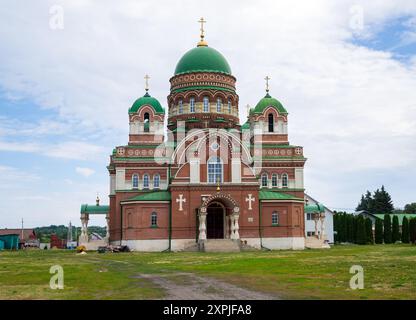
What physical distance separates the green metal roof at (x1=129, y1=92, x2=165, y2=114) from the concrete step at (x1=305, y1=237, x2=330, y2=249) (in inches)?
689

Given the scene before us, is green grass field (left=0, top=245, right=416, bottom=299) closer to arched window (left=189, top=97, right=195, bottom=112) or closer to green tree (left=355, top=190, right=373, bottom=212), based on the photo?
arched window (left=189, top=97, right=195, bottom=112)

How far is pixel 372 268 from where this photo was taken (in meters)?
22.0

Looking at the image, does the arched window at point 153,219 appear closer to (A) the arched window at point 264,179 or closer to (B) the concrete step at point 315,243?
(A) the arched window at point 264,179

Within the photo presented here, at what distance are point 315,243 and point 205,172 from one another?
12.0 m

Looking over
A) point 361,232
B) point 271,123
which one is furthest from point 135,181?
point 361,232

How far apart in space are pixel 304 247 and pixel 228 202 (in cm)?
796

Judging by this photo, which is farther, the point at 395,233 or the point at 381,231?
the point at 381,231

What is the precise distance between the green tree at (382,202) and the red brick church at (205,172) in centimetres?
4600

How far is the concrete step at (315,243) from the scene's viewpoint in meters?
48.5

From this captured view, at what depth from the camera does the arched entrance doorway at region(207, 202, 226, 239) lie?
154ft

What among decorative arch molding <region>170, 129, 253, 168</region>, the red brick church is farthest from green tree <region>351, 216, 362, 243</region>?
decorative arch molding <region>170, 129, 253, 168</region>

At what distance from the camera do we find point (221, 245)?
4247cm

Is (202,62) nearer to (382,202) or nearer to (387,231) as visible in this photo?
(387,231)

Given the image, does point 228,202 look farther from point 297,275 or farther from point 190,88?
point 297,275
